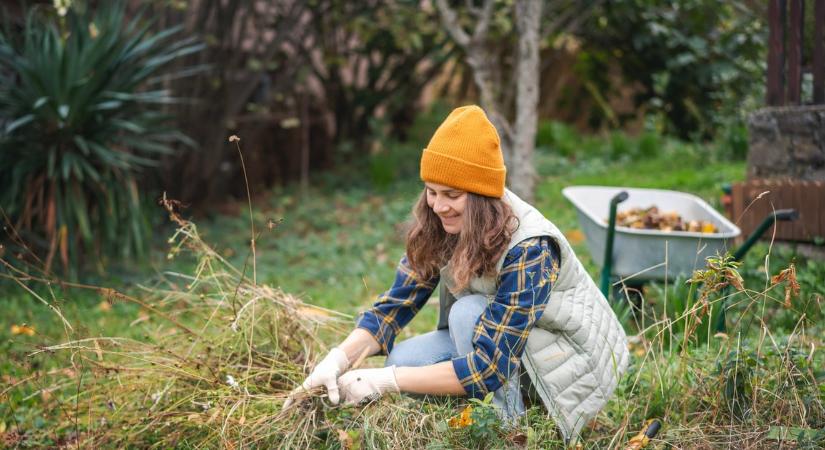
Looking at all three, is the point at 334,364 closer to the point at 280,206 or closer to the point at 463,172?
the point at 463,172

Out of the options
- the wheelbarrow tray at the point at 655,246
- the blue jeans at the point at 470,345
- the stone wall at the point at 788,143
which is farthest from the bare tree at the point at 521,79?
the blue jeans at the point at 470,345

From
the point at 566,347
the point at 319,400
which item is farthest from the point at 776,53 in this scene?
the point at 319,400

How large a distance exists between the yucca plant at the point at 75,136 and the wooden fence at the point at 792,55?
3662 millimetres

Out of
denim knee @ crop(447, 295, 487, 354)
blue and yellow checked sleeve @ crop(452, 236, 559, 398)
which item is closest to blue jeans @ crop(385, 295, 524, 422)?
denim knee @ crop(447, 295, 487, 354)

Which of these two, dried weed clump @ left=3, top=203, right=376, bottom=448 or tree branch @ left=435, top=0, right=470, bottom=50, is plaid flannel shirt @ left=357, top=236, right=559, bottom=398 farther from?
tree branch @ left=435, top=0, right=470, bottom=50

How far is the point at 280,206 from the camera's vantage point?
26.4ft

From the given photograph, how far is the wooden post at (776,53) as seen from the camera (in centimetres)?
483

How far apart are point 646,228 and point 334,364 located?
1908 mm

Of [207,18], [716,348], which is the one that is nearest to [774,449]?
[716,348]

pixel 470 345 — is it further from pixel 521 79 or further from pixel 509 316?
pixel 521 79

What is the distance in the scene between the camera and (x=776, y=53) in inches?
193

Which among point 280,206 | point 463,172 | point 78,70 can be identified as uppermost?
point 78,70

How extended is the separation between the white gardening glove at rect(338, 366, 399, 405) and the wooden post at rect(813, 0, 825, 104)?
3.14 m

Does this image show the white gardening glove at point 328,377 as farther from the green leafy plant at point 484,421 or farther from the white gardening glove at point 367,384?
the green leafy plant at point 484,421
